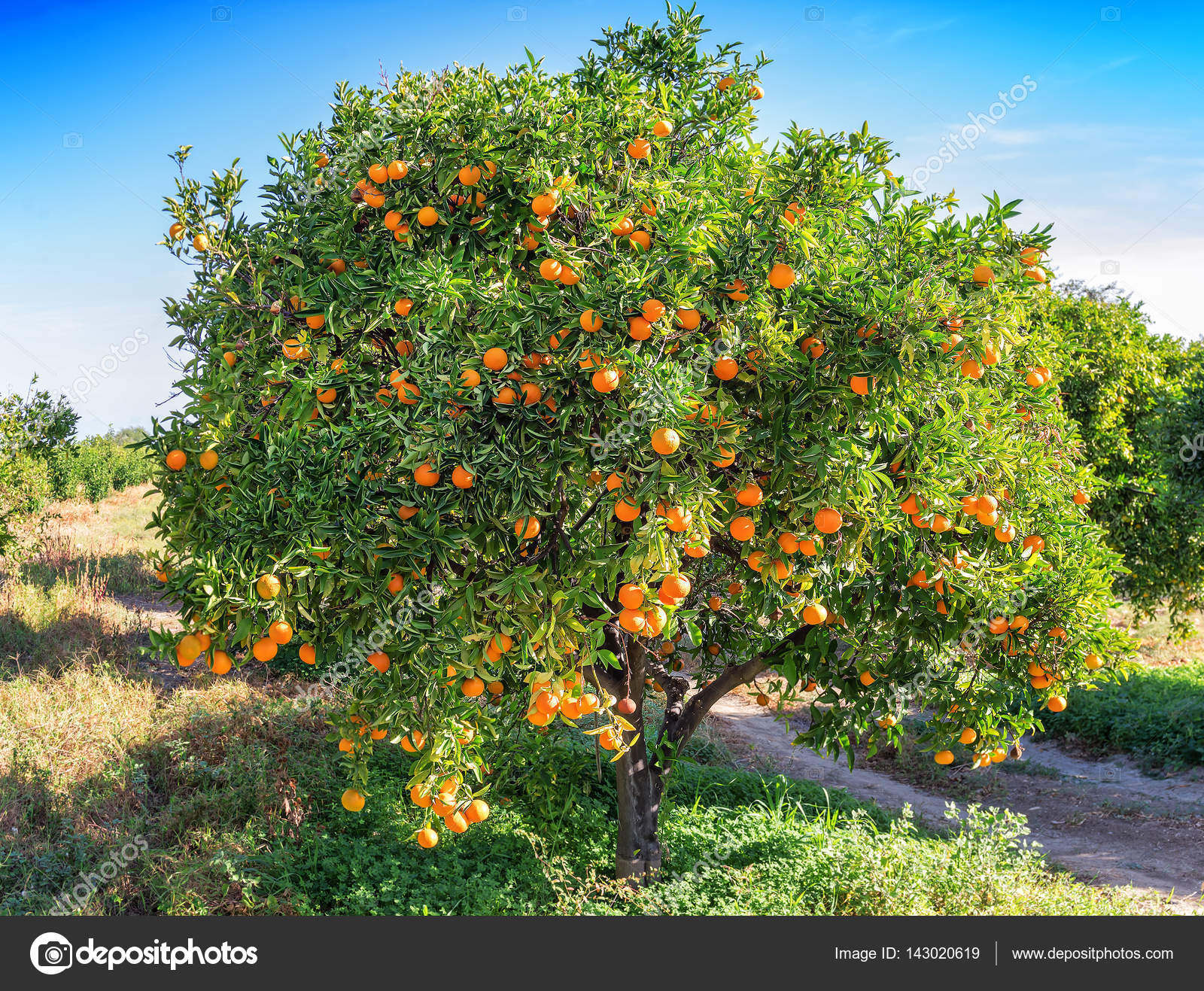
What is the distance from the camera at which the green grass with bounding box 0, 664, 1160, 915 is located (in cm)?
458

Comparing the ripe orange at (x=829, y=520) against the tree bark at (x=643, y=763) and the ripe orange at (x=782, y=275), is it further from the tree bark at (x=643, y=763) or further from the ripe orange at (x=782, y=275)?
the tree bark at (x=643, y=763)

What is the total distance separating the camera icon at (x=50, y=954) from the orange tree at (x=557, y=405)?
62.9 inches

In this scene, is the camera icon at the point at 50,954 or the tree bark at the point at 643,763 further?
the tree bark at the point at 643,763

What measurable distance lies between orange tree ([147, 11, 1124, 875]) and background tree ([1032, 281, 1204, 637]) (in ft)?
22.1

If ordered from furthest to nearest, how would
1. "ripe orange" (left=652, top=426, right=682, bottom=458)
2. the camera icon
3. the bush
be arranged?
the bush → the camera icon → "ripe orange" (left=652, top=426, right=682, bottom=458)

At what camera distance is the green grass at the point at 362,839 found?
4.58 meters

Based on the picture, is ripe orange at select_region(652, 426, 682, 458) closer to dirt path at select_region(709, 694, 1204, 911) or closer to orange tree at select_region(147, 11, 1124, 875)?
orange tree at select_region(147, 11, 1124, 875)

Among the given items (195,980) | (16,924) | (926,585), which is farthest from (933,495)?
(16,924)

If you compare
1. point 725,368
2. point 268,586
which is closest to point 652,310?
point 725,368

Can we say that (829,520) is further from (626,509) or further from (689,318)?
(689,318)

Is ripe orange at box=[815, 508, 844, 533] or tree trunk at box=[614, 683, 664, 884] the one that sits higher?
ripe orange at box=[815, 508, 844, 533]

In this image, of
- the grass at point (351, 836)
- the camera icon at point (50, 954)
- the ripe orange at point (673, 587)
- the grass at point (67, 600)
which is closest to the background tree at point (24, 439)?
the grass at point (67, 600)

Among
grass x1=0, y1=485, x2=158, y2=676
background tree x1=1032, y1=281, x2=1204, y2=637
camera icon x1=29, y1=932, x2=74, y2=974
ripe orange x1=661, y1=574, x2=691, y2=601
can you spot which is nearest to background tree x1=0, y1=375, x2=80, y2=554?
grass x1=0, y1=485, x2=158, y2=676

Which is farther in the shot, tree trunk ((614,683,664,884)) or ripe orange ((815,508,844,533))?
tree trunk ((614,683,664,884))
